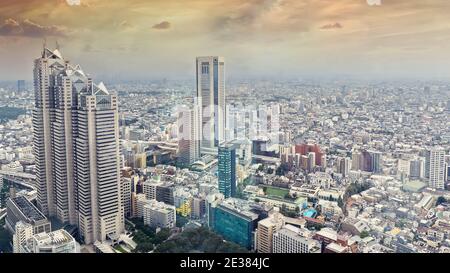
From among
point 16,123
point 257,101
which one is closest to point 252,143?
point 257,101

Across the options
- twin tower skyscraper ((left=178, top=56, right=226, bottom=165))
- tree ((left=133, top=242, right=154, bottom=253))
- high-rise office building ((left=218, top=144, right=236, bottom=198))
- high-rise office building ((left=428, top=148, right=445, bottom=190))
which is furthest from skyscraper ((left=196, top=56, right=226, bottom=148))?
high-rise office building ((left=428, top=148, right=445, bottom=190))

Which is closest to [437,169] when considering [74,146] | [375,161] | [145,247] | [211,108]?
[375,161]

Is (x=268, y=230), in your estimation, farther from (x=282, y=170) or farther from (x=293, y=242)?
(x=282, y=170)

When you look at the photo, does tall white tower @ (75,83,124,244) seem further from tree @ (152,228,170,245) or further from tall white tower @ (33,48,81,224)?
tree @ (152,228,170,245)

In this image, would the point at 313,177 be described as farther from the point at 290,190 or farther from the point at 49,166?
the point at 49,166

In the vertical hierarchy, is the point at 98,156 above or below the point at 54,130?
below

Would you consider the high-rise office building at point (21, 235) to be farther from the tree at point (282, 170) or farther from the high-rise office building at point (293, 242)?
the tree at point (282, 170)

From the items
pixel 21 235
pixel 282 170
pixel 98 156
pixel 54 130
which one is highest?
pixel 54 130

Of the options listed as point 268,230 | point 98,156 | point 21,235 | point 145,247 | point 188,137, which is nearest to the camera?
point 145,247
